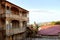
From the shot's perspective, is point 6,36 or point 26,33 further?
point 26,33

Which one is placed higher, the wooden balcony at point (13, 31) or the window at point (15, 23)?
the window at point (15, 23)

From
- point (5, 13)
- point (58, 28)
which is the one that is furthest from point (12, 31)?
point (58, 28)

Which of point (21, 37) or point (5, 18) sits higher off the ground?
point (5, 18)

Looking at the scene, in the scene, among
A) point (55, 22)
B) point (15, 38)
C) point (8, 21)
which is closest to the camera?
point (8, 21)

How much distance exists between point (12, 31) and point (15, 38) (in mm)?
4805

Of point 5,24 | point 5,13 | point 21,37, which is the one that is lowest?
point 21,37

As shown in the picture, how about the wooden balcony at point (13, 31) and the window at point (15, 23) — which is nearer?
the wooden balcony at point (13, 31)

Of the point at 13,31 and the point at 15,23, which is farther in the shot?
the point at 15,23

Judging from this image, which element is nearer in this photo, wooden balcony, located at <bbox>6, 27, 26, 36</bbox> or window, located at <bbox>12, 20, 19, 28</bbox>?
wooden balcony, located at <bbox>6, 27, 26, 36</bbox>

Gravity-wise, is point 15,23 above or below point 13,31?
above

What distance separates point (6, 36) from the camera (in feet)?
90.9

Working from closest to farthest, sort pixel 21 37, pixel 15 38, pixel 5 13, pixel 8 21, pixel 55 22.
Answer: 1. pixel 5 13
2. pixel 8 21
3. pixel 15 38
4. pixel 21 37
5. pixel 55 22

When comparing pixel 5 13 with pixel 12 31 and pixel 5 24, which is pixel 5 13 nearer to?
pixel 5 24

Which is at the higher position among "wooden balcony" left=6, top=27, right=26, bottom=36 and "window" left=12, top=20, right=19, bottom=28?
"window" left=12, top=20, right=19, bottom=28
